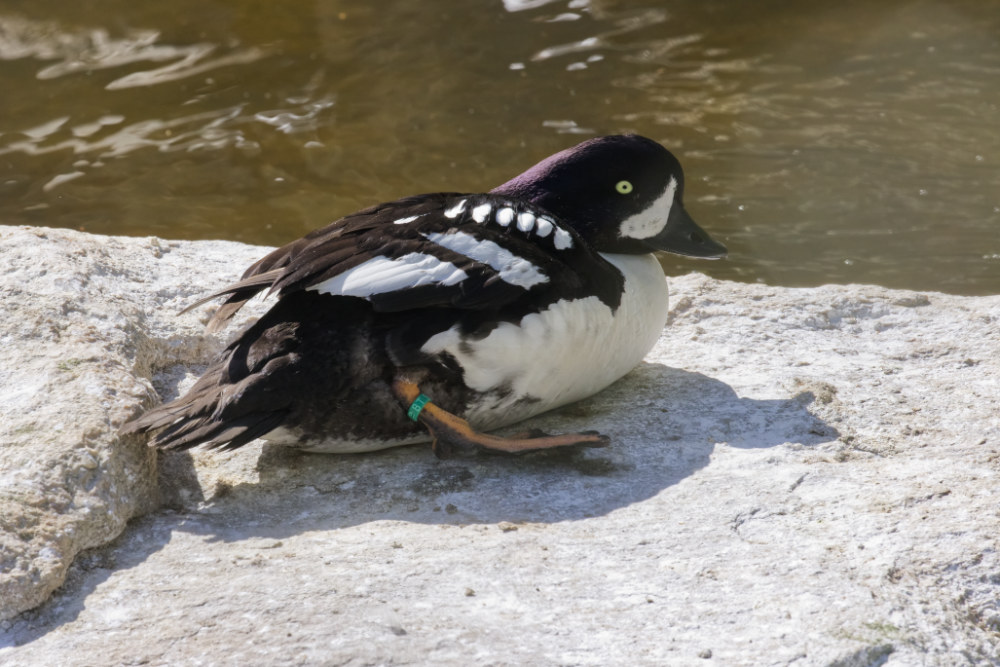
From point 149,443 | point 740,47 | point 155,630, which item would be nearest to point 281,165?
point 740,47

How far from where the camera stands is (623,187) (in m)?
3.65

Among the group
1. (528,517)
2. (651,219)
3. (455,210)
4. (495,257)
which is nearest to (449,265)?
(495,257)

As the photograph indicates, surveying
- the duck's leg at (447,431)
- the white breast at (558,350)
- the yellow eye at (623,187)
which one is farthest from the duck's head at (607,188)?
the duck's leg at (447,431)

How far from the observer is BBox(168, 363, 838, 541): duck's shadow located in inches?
113

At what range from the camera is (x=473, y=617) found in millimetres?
2314

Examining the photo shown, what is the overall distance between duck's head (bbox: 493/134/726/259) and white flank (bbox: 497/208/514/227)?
36 centimetres

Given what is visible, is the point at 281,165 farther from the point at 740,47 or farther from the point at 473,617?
the point at 473,617

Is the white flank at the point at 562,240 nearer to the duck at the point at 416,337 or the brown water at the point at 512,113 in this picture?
the duck at the point at 416,337

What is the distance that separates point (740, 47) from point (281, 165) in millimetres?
3359

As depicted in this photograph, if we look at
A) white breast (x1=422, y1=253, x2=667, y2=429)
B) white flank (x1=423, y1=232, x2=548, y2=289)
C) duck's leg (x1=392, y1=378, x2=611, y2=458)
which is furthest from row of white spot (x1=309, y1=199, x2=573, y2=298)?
duck's leg (x1=392, y1=378, x2=611, y2=458)

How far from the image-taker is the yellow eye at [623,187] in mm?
3645

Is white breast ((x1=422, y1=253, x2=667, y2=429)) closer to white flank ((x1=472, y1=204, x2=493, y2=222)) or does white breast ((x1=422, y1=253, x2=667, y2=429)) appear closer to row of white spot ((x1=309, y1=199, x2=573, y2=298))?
row of white spot ((x1=309, y1=199, x2=573, y2=298))

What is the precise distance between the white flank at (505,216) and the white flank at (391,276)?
0.88ft

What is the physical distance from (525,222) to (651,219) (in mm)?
686
